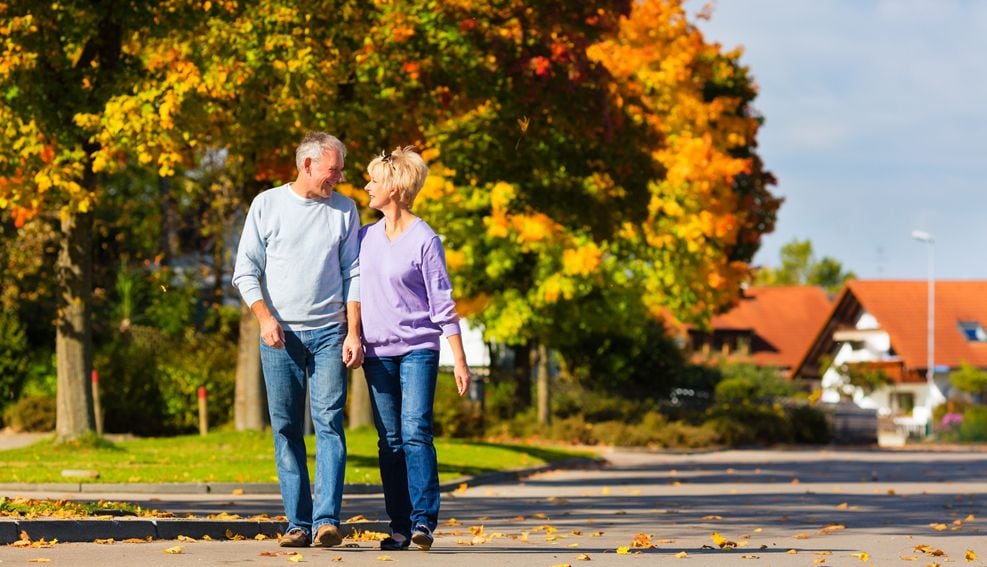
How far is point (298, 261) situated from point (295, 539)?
1408 mm

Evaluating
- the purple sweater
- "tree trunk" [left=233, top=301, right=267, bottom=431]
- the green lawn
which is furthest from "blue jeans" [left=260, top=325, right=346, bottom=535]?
"tree trunk" [left=233, top=301, right=267, bottom=431]

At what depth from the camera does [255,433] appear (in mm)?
25172

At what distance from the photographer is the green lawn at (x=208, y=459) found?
18.4 meters

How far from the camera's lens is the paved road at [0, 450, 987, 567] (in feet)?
30.0

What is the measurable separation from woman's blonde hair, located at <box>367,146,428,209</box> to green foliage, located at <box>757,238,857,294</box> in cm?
11312

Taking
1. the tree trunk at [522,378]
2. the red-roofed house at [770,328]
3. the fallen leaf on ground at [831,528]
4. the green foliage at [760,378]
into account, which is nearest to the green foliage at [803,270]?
the red-roofed house at [770,328]

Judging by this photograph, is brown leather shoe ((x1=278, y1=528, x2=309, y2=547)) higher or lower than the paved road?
higher

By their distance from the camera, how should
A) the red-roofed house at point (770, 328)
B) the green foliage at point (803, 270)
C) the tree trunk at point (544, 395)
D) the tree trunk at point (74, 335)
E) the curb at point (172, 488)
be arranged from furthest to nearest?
the green foliage at point (803, 270), the red-roofed house at point (770, 328), the tree trunk at point (544, 395), the tree trunk at point (74, 335), the curb at point (172, 488)

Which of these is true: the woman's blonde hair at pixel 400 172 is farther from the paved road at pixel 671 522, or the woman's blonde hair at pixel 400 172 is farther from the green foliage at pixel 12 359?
the green foliage at pixel 12 359

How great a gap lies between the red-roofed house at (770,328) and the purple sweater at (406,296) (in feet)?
240

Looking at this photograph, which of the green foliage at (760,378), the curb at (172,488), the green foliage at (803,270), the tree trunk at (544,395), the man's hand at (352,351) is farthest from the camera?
the green foliage at (803,270)

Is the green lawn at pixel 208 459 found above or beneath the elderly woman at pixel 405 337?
beneath

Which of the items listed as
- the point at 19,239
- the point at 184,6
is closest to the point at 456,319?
Answer: the point at 184,6

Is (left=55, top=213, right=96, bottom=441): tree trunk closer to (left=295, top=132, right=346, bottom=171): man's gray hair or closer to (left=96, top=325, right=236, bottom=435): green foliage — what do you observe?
(left=96, top=325, right=236, bottom=435): green foliage
